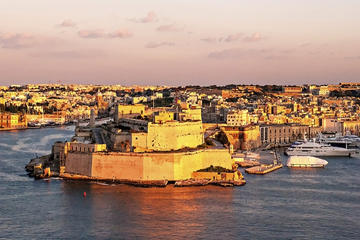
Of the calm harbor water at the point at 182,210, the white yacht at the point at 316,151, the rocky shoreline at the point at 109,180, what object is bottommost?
the calm harbor water at the point at 182,210

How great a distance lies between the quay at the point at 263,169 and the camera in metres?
17.1

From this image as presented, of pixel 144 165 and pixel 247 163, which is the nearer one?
pixel 144 165

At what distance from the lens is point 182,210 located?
40.0ft

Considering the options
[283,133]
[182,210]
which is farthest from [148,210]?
[283,133]

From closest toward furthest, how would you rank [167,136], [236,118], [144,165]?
[144,165] → [167,136] → [236,118]

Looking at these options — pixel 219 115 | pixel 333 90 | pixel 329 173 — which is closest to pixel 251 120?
pixel 219 115

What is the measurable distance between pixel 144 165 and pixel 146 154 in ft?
0.86

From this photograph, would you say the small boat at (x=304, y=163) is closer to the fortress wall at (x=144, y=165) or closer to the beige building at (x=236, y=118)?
the fortress wall at (x=144, y=165)

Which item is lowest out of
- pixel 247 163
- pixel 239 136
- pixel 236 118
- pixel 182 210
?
pixel 182 210

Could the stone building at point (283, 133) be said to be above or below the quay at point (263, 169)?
above

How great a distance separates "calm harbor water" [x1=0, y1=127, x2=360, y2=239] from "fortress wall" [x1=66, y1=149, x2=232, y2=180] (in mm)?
536

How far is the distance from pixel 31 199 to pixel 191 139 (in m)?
5.49

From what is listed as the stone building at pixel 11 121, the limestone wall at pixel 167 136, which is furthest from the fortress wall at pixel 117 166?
the stone building at pixel 11 121

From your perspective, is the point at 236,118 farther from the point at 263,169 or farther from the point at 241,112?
the point at 263,169
